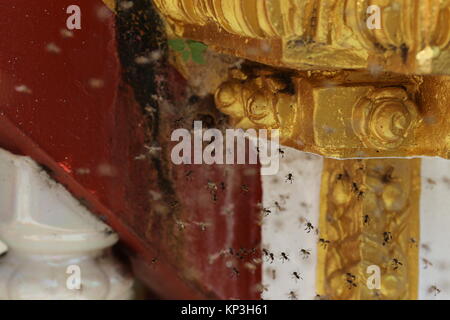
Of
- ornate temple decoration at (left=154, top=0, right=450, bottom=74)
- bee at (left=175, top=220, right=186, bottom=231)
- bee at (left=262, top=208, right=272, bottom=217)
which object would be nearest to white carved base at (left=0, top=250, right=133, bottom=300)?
bee at (left=175, top=220, right=186, bottom=231)

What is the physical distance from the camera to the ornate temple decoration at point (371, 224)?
3.58 ft

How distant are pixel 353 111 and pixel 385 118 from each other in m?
→ 0.05

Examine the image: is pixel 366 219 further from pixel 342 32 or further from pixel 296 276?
pixel 342 32

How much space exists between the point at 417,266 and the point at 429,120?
34 centimetres

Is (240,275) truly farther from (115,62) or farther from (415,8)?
(415,8)

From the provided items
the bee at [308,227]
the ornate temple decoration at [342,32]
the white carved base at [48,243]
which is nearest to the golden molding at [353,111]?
the ornate temple decoration at [342,32]

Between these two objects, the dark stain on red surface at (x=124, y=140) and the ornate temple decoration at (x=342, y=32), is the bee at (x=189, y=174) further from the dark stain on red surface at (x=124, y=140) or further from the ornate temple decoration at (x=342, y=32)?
the ornate temple decoration at (x=342, y=32)

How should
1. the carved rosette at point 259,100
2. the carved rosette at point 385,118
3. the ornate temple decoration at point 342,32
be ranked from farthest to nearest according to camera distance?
the carved rosette at point 259,100 < the carved rosette at point 385,118 < the ornate temple decoration at point 342,32

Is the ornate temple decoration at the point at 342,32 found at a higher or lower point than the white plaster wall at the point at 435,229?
higher

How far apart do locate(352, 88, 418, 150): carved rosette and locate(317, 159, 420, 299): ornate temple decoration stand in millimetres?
229

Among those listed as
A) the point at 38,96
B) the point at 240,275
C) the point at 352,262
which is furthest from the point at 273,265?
the point at 38,96

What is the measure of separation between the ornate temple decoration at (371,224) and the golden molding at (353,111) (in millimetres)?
156

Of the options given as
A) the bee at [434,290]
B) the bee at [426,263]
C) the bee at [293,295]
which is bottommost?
the bee at [293,295]

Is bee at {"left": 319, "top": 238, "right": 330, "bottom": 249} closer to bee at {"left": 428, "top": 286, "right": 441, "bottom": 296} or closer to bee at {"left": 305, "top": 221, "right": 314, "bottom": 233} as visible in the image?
→ bee at {"left": 305, "top": 221, "right": 314, "bottom": 233}
